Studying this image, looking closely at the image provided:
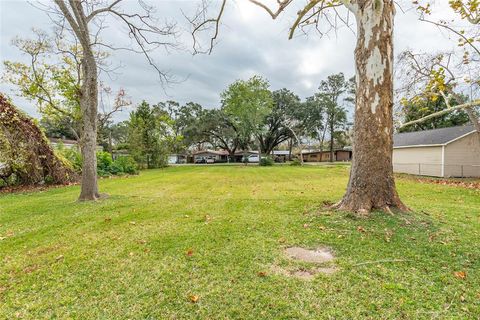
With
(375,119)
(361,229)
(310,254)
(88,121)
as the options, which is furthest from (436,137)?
(88,121)

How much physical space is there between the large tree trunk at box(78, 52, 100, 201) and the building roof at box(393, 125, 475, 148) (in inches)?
824

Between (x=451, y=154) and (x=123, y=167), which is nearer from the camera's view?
(x=451, y=154)

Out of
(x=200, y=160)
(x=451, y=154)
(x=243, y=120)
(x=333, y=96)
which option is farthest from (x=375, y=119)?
(x=200, y=160)

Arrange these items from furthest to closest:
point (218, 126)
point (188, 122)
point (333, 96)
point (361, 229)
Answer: point (188, 122)
point (218, 126)
point (333, 96)
point (361, 229)

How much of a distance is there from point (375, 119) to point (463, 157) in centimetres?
1884

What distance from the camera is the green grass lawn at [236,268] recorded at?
84.7 inches

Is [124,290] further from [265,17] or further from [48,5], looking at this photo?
[48,5]

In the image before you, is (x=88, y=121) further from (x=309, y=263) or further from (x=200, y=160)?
(x=200, y=160)

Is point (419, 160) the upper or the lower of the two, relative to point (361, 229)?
upper

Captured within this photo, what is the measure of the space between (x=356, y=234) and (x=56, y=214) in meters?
6.11

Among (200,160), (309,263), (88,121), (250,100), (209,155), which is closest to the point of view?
(309,263)

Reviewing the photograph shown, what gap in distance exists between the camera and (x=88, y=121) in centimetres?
712

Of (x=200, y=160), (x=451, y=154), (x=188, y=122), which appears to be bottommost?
(x=200, y=160)

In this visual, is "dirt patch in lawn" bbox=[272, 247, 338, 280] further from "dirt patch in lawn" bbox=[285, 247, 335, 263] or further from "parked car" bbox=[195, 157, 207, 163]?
"parked car" bbox=[195, 157, 207, 163]
